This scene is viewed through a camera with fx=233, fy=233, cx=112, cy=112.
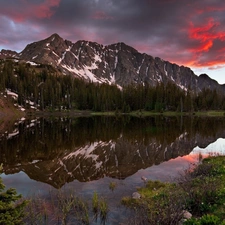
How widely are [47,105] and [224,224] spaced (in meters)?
179

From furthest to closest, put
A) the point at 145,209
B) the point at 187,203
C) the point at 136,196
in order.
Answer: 1. the point at 136,196
2. the point at 187,203
3. the point at 145,209

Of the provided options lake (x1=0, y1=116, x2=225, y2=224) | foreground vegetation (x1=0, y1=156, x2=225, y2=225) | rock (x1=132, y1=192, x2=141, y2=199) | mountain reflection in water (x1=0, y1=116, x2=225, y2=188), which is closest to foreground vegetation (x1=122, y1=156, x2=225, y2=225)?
foreground vegetation (x1=0, y1=156, x2=225, y2=225)

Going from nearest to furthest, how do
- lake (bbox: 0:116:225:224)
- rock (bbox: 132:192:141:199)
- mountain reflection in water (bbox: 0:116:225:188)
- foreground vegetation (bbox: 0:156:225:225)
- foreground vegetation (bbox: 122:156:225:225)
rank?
foreground vegetation (bbox: 0:156:225:225), foreground vegetation (bbox: 122:156:225:225), rock (bbox: 132:192:141:199), lake (bbox: 0:116:225:224), mountain reflection in water (bbox: 0:116:225:188)

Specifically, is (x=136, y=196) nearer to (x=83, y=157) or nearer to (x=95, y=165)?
(x=95, y=165)

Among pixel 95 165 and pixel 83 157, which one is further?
pixel 83 157

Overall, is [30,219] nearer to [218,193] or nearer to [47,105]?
[218,193]

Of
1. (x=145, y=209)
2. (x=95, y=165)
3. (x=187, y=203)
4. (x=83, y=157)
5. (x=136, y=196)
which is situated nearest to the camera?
(x=145, y=209)

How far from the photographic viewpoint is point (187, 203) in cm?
1234

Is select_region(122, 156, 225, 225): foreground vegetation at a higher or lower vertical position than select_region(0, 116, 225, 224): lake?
higher

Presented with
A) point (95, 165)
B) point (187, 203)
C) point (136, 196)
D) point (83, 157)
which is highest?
point (187, 203)

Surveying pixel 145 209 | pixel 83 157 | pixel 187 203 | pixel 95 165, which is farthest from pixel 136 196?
pixel 83 157

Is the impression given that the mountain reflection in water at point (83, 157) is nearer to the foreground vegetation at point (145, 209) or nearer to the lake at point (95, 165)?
the lake at point (95, 165)

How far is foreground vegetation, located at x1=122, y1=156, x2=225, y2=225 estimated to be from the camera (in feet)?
31.8

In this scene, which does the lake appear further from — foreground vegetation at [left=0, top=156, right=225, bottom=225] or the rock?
foreground vegetation at [left=0, top=156, right=225, bottom=225]
